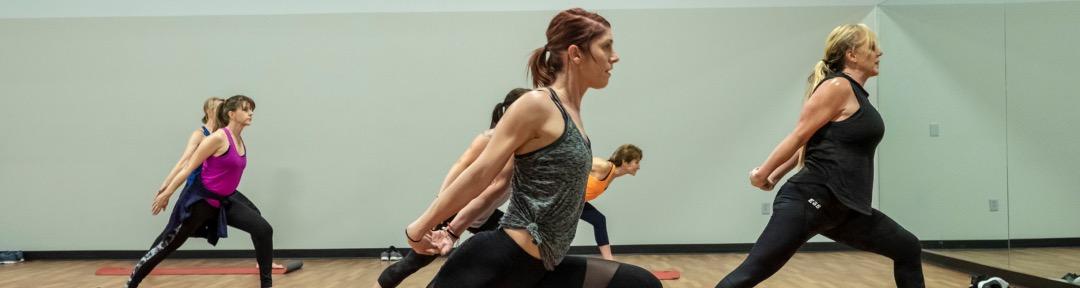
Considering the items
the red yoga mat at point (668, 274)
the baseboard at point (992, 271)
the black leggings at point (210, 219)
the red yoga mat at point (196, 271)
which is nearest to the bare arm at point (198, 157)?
the black leggings at point (210, 219)

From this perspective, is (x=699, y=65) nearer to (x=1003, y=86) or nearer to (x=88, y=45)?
(x=1003, y=86)

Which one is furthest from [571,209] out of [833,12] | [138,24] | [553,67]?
[138,24]

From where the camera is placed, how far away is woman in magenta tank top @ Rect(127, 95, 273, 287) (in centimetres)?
390

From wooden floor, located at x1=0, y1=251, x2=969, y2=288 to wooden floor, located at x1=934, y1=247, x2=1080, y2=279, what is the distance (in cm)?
23

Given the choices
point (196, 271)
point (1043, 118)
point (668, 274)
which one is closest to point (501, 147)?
point (668, 274)

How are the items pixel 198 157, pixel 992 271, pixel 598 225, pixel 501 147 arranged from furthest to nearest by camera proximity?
pixel 598 225, pixel 992 271, pixel 198 157, pixel 501 147

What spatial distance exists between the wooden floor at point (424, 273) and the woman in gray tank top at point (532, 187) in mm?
3282

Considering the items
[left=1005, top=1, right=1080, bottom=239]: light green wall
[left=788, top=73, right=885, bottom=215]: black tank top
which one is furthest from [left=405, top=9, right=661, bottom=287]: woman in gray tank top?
[left=1005, top=1, right=1080, bottom=239]: light green wall

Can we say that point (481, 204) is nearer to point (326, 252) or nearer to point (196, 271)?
point (196, 271)

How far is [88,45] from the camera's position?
710cm

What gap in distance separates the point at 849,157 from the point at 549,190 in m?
1.18

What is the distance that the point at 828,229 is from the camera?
90.4 inches

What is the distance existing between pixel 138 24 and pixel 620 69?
14.0ft

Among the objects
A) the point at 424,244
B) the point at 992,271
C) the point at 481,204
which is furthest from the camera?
the point at 992,271
